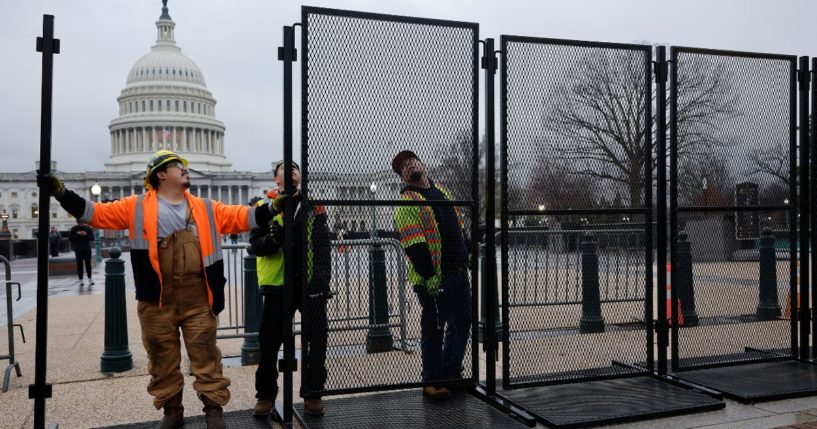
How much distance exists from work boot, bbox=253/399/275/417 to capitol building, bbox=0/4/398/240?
11650 centimetres

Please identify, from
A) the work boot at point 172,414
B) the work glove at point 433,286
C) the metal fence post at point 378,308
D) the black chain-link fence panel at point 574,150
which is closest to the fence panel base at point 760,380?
the black chain-link fence panel at point 574,150

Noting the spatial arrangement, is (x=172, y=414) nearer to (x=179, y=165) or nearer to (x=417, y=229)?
(x=179, y=165)

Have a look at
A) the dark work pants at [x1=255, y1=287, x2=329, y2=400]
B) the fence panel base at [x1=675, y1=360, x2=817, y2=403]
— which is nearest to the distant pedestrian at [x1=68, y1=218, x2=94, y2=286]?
the dark work pants at [x1=255, y1=287, x2=329, y2=400]

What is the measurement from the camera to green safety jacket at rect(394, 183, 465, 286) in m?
5.84

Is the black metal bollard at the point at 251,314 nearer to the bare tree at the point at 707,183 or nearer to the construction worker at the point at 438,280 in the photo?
the construction worker at the point at 438,280

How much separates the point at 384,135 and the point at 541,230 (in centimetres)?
363

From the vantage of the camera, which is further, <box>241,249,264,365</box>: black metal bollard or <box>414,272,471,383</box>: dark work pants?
<box>241,249,264,365</box>: black metal bollard

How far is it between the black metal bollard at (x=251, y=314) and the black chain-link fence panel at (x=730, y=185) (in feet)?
14.1

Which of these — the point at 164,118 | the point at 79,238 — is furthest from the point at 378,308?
the point at 164,118

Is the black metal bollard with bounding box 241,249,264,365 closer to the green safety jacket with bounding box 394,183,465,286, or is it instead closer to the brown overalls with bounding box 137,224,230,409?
the green safety jacket with bounding box 394,183,465,286

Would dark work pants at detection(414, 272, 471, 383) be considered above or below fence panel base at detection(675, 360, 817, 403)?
above

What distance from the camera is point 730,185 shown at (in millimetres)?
6984

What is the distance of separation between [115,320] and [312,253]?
3.01 metres

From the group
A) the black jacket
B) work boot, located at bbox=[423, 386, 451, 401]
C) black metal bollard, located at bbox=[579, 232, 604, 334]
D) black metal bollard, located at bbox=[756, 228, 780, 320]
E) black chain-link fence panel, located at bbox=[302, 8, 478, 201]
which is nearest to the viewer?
black chain-link fence panel, located at bbox=[302, 8, 478, 201]
